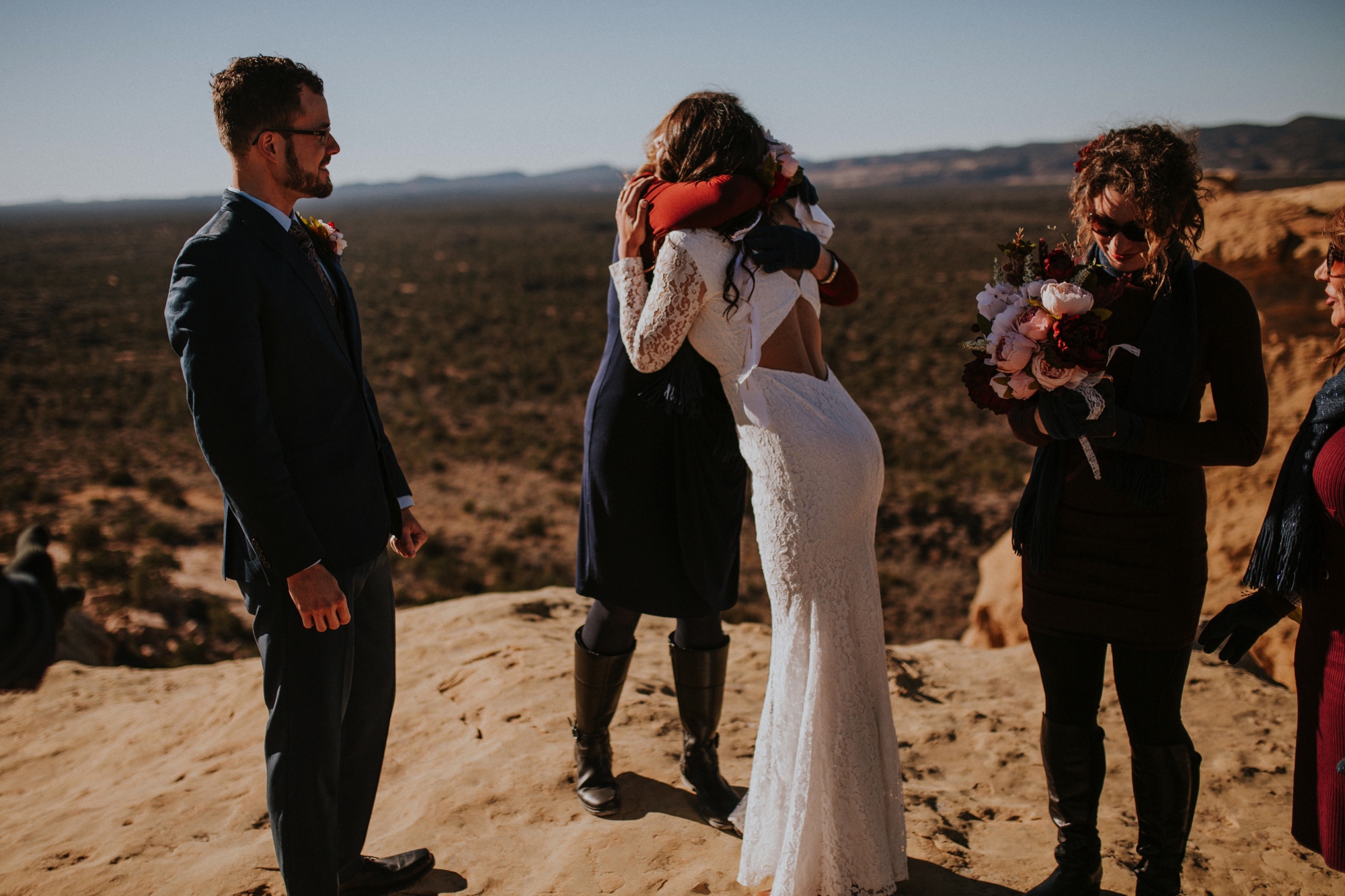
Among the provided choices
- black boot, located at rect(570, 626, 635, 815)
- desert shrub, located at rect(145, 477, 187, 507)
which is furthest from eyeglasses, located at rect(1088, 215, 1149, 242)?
desert shrub, located at rect(145, 477, 187, 507)

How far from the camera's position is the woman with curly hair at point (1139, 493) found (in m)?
1.99

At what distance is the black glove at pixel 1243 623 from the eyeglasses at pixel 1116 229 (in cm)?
90

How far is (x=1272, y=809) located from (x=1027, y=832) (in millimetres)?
896

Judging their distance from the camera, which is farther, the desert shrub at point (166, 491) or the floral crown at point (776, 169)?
the desert shrub at point (166, 491)

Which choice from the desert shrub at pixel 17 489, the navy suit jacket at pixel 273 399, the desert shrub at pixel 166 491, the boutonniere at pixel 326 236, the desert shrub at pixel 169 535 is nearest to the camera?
the navy suit jacket at pixel 273 399

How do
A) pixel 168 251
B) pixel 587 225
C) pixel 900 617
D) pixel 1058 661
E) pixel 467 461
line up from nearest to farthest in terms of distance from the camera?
pixel 1058 661
pixel 900 617
pixel 467 461
pixel 168 251
pixel 587 225

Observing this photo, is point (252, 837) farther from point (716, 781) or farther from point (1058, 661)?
point (1058, 661)

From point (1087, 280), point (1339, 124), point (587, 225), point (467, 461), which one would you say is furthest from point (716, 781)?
point (1339, 124)

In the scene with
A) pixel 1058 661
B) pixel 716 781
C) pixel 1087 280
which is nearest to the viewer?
pixel 1087 280

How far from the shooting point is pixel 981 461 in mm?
11156

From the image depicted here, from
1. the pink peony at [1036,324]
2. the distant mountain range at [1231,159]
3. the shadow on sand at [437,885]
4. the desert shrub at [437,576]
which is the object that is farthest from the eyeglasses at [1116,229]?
the distant mountain range at [1231,159]

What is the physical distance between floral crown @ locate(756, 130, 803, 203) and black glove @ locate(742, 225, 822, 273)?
0.10m

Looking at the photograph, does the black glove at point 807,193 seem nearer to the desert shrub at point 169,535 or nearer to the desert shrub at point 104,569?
the desert shrub at point 104,569

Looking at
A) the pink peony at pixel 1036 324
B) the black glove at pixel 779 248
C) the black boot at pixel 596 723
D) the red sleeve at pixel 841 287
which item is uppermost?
the black glove at pixel 779 248
